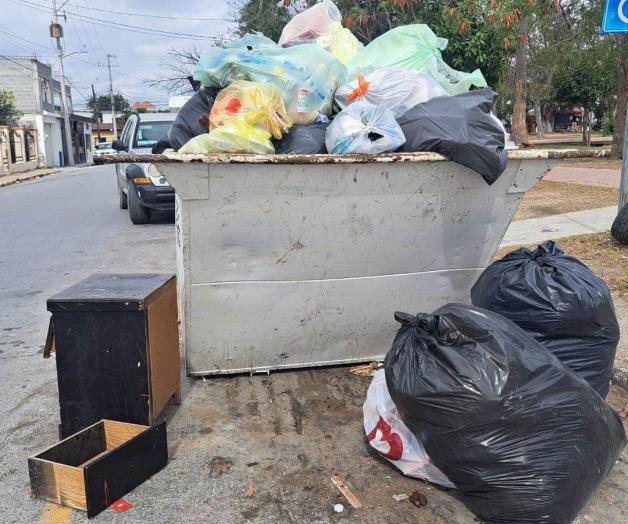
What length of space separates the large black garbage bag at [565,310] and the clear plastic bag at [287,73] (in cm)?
152

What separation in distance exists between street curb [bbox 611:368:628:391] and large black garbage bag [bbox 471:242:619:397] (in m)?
0.65

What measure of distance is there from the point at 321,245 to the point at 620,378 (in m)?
2.04

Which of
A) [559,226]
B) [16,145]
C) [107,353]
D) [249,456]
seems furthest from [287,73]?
[16,145]

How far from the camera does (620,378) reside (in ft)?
12.3

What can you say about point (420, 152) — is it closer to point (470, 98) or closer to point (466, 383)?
point (470, 98)

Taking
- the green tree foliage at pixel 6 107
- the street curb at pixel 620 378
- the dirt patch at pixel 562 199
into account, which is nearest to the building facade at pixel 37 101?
the green tree foliage at pixel 6 107

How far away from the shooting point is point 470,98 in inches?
136

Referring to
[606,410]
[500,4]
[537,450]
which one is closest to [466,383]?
[537,450]

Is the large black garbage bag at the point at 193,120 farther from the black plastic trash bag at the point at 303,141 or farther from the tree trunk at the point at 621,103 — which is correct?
the tree trunk at the point at 621,103

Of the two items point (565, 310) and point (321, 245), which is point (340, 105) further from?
point (565, 310)

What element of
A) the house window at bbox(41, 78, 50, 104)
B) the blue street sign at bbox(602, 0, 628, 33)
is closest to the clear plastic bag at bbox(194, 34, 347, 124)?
the blue street sign at bbox(602, 0, 628, 33)

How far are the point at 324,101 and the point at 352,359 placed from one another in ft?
5.36

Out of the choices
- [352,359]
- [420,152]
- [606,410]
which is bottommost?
[352,359]

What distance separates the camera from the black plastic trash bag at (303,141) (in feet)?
11.2
